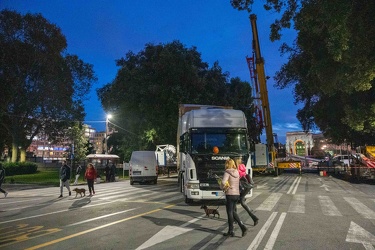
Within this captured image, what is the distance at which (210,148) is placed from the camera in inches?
483

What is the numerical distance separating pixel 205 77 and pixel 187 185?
94.1 ft

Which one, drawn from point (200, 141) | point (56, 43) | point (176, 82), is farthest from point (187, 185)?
point (56, 43)

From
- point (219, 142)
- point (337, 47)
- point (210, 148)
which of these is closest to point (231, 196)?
point (210, 148)

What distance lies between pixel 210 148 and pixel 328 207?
4646 mm

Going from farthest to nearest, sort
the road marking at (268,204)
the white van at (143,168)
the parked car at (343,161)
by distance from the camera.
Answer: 1. the parked car at (343,161)
2. the white van at (143,168)
3. the road marking at (268,204)

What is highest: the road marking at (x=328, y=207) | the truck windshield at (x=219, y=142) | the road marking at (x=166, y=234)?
the truck windshield at (x=219, y=142)

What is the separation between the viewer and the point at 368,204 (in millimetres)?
12391

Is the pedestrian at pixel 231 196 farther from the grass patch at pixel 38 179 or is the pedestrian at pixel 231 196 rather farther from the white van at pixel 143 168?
the grass patch at pixel 38 179

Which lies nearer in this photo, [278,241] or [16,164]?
[278,241]

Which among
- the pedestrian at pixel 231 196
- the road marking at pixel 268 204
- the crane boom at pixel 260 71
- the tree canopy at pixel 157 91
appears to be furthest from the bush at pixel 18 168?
the pedestrian at pixel 231 196

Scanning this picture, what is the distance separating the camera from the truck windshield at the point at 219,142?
483 inches

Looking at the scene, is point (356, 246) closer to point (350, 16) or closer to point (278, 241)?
point (278, 241)

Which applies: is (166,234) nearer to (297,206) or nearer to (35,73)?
(297,206)

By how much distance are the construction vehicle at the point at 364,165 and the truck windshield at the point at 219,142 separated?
15768 millimetres
